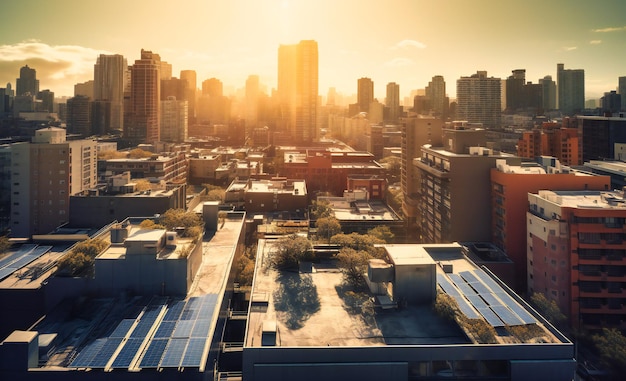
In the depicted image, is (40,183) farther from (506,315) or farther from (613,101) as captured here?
(613,101)

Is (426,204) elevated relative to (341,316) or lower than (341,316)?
elevated

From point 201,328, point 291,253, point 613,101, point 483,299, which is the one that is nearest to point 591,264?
point 483,299

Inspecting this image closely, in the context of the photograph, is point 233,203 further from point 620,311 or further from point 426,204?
point 620,311

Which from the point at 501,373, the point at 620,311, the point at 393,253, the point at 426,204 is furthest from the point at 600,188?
the point at 501,373

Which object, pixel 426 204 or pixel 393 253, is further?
pixel 426 204

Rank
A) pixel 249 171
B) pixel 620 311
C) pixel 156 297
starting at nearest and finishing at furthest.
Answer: pixel 156 297, pixel 620 311, pixel 249 171

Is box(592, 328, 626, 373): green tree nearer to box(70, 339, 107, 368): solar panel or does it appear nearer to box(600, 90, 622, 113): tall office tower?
box(70, 339, 107, 368): solar panel

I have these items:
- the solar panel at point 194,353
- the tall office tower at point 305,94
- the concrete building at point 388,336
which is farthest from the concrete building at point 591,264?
the tall office tower at point 305,94

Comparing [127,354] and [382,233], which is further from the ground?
[382,233]
